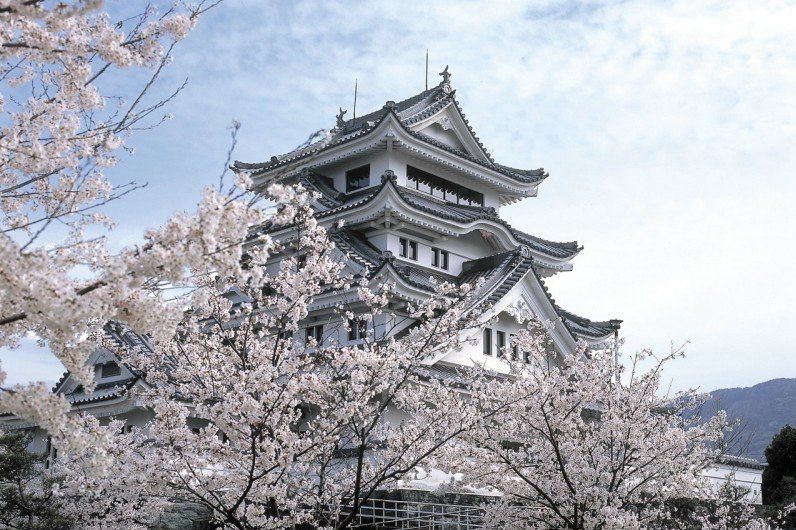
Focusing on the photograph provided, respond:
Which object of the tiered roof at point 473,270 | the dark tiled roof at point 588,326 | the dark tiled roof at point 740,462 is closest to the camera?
the tiered roof at point 473,270

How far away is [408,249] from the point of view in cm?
2438

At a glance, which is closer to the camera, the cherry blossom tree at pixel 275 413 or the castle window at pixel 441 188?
the cherry blossom tree at pixel 275 413

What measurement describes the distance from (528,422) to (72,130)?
862 centimetres

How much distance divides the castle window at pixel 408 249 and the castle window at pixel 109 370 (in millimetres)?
9077

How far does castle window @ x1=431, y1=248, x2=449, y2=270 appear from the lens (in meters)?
25.0

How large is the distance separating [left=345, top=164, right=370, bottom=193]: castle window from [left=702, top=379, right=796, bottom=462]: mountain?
109 metres

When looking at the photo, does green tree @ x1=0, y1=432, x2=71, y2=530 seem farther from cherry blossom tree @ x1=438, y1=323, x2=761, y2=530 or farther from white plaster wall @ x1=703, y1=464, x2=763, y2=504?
white plaster wall @ x1=703, y1=464, x2=763, y2=504

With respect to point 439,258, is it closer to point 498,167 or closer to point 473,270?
point 473,270

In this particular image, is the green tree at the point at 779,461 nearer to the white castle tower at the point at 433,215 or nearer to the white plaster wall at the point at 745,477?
the white plaster wall at the point at 745,477

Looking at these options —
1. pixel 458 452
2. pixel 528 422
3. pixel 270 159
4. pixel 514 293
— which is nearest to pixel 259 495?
pixel 458 452

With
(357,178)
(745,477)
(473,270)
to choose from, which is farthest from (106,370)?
(745,477)

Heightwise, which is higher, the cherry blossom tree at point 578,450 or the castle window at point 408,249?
the castle window at point 408,249

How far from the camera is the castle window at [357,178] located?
26.0 metres

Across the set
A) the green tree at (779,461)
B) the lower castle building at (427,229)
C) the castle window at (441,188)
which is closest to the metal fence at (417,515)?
the lower castle building at (427,229)
